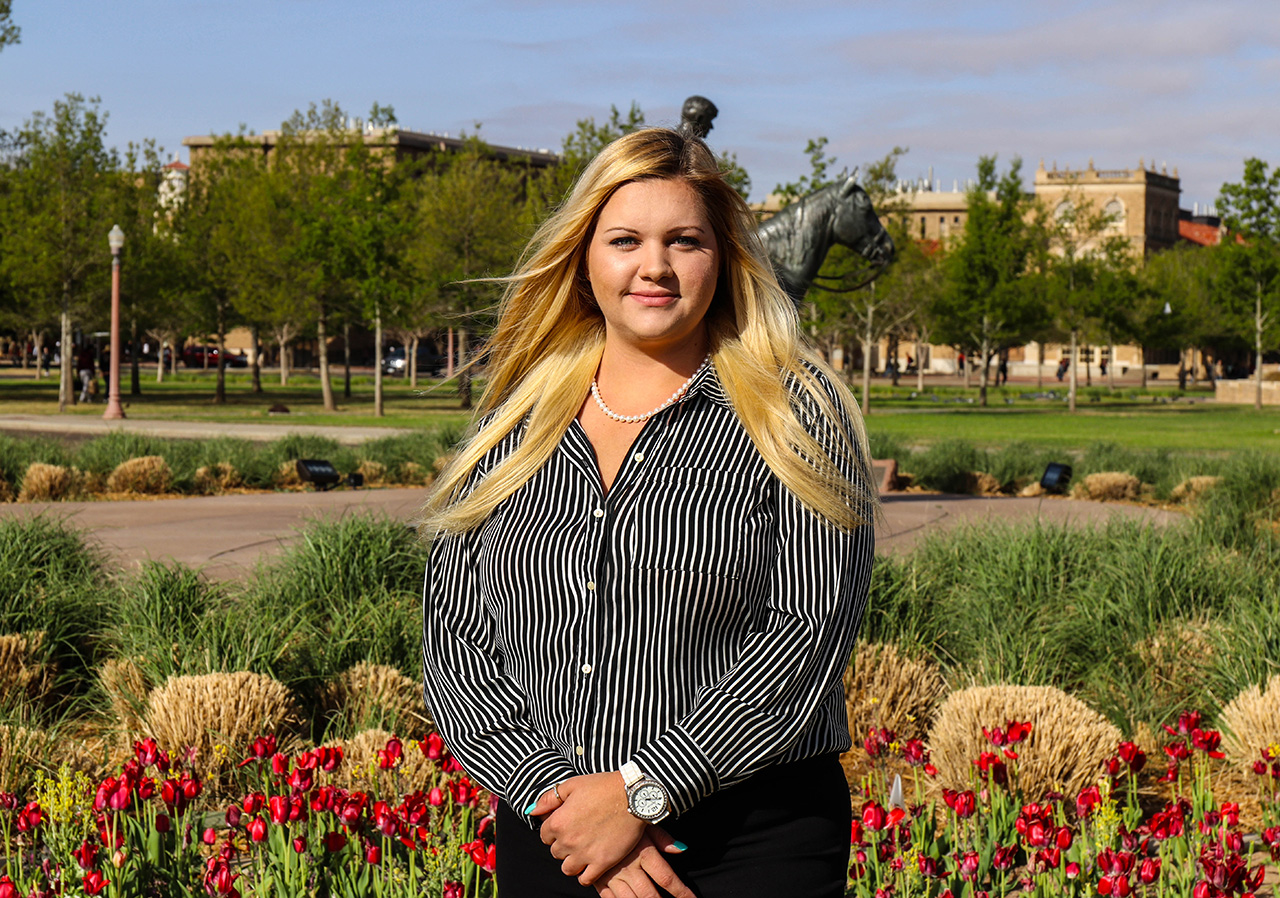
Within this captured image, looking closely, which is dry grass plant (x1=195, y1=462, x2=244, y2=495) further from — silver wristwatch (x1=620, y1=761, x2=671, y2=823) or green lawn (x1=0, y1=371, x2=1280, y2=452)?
silver wristwatch (x1=620, y1=761, x2=671, y2=823)

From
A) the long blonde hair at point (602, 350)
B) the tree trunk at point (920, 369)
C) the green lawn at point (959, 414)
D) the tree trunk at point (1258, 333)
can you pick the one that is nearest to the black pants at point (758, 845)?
the long blonde hair at point (602, 350)

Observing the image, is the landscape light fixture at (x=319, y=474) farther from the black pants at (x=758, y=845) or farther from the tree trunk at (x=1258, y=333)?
the tree trunk at (x=1258, y=333)

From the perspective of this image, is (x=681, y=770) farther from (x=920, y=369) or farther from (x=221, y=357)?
(x=920, y=369)

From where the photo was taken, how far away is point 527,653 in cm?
217

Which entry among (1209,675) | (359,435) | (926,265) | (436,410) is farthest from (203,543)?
(926,265)

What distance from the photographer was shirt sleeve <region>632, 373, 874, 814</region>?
1.94 meters

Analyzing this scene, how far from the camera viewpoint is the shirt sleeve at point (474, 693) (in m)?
2.06

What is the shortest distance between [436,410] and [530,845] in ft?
112

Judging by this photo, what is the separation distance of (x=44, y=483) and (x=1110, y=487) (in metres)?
10.5

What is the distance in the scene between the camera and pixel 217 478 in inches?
555

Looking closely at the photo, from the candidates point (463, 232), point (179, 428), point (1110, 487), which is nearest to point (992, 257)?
point (463, 232)

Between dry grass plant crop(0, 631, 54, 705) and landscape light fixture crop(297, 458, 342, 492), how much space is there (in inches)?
337

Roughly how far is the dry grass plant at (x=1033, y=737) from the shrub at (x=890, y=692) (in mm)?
524

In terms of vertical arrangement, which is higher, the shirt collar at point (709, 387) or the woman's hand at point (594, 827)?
the shirt collar at point (709, 387)
